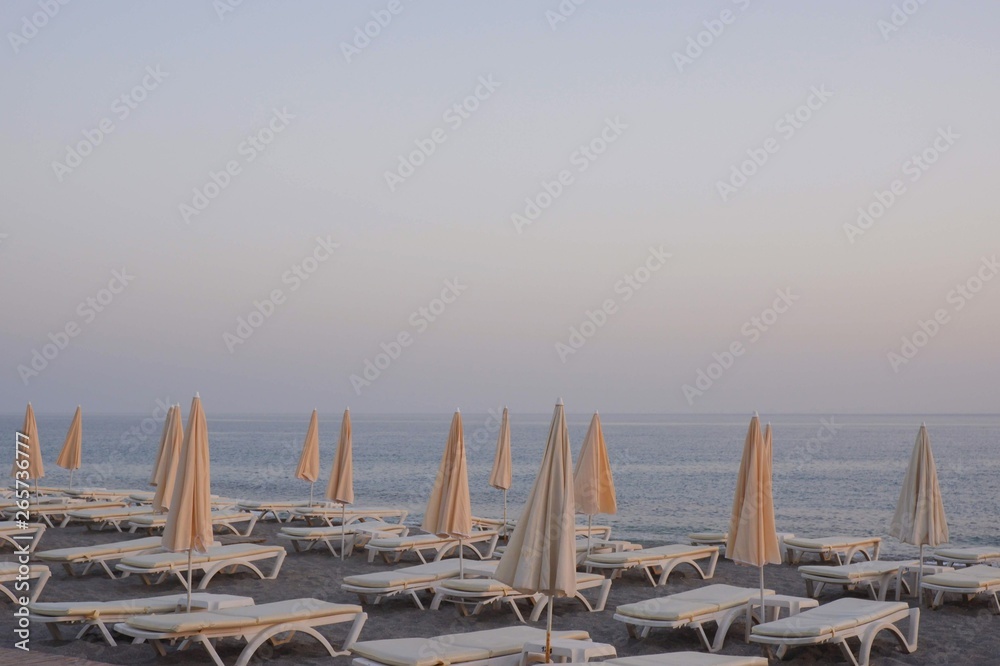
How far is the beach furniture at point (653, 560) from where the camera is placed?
1140cm

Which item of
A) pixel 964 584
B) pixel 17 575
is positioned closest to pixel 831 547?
pixel 964 584

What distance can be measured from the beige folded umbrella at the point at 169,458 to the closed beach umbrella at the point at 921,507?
25.1ft

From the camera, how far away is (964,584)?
10.2m

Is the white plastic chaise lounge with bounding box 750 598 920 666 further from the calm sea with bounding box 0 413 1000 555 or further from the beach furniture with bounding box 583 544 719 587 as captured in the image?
the calm sea with bounding box 0 413 1000 555

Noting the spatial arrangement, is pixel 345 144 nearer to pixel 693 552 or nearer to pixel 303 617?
pixel 693 552

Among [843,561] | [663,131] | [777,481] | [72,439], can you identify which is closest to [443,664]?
[843,561]

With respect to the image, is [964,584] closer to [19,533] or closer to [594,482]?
[594,482]

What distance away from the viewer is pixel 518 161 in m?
21.0

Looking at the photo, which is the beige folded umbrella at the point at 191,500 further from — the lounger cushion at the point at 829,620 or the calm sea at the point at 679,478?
the calm sea at the point at 679,478

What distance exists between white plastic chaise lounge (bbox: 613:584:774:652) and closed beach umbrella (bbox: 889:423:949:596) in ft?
7.27

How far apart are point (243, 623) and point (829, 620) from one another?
4709mm

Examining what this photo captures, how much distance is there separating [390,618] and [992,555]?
856 centimetres

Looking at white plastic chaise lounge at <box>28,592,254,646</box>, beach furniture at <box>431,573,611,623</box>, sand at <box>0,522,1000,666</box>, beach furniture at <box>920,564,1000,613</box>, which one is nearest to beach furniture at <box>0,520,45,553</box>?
sand at <box>0,522,1000,666</box>

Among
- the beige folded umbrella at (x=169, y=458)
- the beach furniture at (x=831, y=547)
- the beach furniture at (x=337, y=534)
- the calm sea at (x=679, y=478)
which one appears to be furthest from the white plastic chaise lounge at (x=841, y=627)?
the calm sea at (x=679, y=478)
